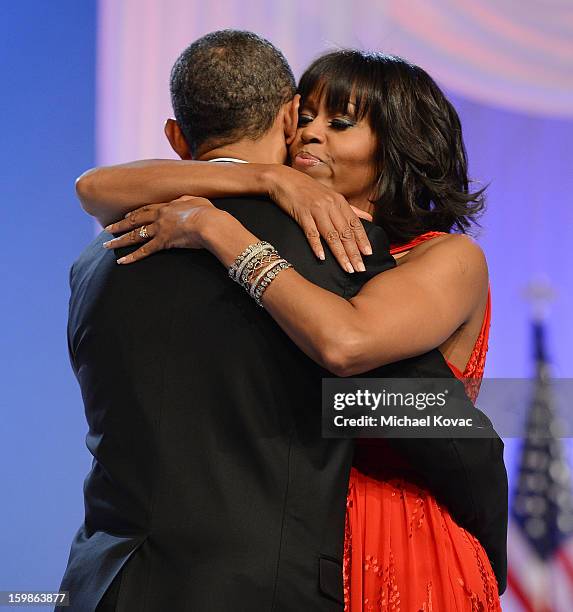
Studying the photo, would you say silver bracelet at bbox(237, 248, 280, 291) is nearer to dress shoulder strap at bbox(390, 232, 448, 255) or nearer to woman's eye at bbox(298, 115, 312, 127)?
dress shoulder strap at bbox(390, 232, 448, 255)

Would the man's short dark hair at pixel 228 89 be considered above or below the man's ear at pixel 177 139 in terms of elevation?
above

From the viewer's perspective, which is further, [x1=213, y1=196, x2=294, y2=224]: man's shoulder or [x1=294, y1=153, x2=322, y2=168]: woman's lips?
[x1=294, y1=153, x2=322, y2=168]: woman's lips

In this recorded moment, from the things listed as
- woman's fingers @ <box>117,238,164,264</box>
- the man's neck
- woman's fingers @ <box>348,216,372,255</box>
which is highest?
the man's neck

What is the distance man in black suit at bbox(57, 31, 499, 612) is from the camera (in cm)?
123

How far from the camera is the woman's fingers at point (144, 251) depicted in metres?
1.34

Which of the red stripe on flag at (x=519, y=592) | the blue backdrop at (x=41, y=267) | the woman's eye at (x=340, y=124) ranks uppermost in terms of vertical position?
the woman's eye at (x=340, y=124)

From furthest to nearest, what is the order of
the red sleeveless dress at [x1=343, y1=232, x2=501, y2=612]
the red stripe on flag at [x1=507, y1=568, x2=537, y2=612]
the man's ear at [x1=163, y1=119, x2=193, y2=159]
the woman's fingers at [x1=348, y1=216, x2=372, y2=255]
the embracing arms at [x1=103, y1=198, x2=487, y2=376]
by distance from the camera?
the red stripe on flag at [x1=507, y1=568, x2=537, y2=612] → the man's ear at [x1=163, y1=119, x2=193, y2=159] → the red sleeveless dress at [x1=343, y1=232, x2=501, y2=612] → the woman's fingers at [x1=348, y1=216, x2=372, y2=255] → the embracing arms at [x1=103, y1=198, x2=487, y2=376]

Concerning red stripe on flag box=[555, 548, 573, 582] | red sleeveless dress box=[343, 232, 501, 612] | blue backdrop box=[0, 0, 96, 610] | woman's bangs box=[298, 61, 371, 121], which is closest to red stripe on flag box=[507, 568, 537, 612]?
red stripe on flag box=[555, 548, 573, 582]

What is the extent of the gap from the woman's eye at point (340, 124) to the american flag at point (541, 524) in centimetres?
159

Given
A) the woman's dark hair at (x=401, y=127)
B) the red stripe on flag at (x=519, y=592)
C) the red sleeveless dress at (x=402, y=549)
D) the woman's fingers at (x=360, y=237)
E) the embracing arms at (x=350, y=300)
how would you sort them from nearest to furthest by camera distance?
the embracing arms at (x=350, y=300)
the woman's fingers at (x=360, y=237)
the red sleeveless dress at (x=402, y=549)
the woman's dark hair at (x=401, y=127)
the red stripe on flag at (x=519, y=592)

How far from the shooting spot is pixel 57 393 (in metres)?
3.13

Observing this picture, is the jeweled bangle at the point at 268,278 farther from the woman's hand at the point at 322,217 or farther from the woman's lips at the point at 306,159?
the woman's lips at the point at 306,159

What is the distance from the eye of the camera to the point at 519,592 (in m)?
3.10

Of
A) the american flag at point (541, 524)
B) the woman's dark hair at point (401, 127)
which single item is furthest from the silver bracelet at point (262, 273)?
the american flag at point (541, 524)
